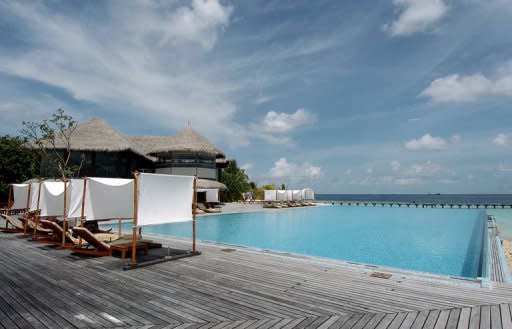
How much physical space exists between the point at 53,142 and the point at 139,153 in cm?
573

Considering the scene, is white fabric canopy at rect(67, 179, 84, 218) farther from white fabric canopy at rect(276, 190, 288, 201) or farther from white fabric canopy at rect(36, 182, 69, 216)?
white fabric canopy at rect(276, 190, 288, 201)

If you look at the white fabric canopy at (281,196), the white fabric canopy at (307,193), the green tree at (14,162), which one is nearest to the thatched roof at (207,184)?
the white fabric canopy at (281,196)

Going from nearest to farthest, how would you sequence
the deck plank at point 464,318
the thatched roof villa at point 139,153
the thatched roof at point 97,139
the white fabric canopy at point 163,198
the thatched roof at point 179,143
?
the deck plank at point 464,318 → the white fabric canopy at point 163,198 → the thatched roof at point 97,139 → the thatched roof villa at point 139,153 → the thatched roof at point 179,143

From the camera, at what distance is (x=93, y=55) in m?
13.5

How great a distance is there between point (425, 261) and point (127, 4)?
12190 mm

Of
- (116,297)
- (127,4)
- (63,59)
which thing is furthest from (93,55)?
(116,297)

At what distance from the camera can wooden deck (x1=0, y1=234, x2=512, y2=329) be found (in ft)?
10.6

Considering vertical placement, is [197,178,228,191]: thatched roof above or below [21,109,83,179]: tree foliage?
below

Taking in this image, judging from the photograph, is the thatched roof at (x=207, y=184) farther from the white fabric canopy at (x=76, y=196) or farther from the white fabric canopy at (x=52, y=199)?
the white fabric canopy at (x=76, y=196)

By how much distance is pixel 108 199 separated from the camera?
755 cm

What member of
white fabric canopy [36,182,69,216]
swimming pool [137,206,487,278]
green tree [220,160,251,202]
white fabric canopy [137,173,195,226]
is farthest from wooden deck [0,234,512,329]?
green tree [220,160,251,202]

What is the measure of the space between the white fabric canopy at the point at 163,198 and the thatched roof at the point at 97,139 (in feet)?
54.0

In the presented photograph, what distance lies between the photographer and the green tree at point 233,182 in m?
35.1

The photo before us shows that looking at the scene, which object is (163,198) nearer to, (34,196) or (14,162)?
(34,196)
